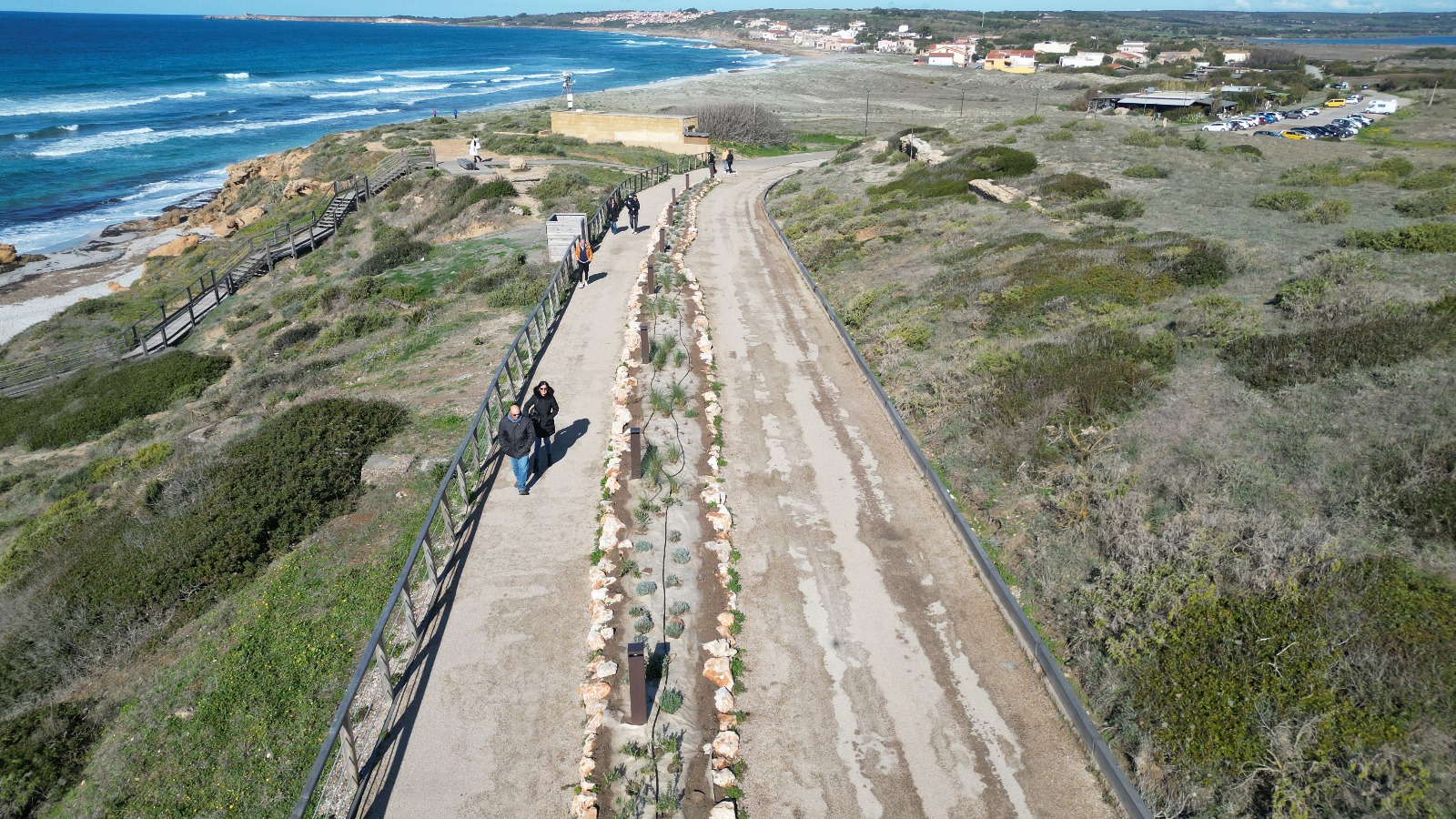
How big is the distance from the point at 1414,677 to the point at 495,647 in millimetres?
9676

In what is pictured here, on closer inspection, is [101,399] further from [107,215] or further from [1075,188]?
[107,215]

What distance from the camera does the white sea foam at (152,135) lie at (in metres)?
67.9

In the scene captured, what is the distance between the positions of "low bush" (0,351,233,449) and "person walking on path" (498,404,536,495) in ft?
52.4

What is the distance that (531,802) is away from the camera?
7406mm

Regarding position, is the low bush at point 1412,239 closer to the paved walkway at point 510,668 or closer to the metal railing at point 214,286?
the paved walkway at point 510,668

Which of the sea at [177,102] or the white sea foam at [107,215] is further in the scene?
the sea at [177,102]

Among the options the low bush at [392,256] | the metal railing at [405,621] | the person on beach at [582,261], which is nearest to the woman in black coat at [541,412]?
the metal railing at [405,621]

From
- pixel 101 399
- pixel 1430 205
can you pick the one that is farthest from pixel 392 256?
pixel 1430 205

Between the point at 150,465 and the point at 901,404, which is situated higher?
the point at 901,404

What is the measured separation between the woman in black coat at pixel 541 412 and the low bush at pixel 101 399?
51.5ft

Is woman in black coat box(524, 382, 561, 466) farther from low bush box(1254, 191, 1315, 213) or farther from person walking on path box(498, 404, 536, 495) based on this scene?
low bush box(1254, 191, 1315, 213)

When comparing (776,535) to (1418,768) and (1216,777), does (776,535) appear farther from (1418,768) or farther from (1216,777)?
(1418,768)

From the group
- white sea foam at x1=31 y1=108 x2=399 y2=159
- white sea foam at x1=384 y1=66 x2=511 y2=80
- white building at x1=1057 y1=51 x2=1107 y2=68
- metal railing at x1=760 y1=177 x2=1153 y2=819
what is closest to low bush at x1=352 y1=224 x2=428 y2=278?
metal railing at x1=760 y1=177 x2=1153 y2=819

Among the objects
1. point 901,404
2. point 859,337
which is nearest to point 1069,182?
point 859,337
